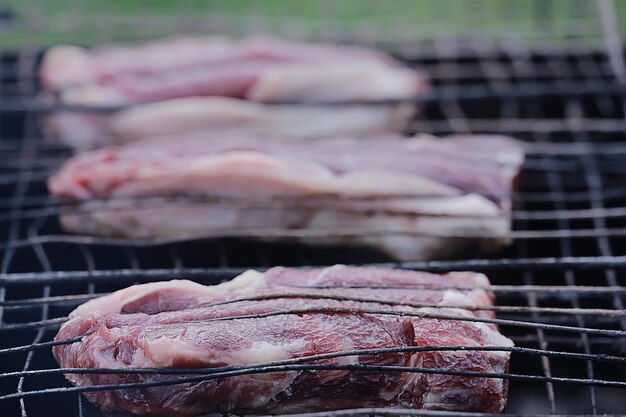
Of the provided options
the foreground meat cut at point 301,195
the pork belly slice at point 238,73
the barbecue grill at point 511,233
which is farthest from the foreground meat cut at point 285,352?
the pork belly slice at point 238,73

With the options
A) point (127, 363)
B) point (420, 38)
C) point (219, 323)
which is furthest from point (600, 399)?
point (420, 38)

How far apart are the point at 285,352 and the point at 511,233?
3.46 feet

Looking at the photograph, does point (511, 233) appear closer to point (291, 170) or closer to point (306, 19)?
point (291, 170)

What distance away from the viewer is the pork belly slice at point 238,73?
3.38 metres

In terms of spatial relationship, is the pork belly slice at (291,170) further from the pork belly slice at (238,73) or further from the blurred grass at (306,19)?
the blurred grass at (306,19)

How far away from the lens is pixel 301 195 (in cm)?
280

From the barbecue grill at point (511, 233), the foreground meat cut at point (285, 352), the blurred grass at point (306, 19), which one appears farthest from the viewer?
the blurred grass at point (306, 19)

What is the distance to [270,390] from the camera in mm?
2012

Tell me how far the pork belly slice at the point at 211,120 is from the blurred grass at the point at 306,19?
1005 mm

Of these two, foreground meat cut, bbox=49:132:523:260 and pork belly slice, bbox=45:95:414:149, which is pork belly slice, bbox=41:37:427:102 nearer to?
pork belly slice, bbox=45:95:414:149

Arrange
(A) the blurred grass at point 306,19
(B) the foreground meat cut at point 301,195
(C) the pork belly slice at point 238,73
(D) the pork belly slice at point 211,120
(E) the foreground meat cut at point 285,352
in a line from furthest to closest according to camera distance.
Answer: (A) the blurred grass at point 306,19 → (C) the pork belly slice at point 238,73 → (D) the pork belly slice at point 211,120 → (B) the foreground meat cut at point 301,195 → (E) the foreground meat cut at point 285,352

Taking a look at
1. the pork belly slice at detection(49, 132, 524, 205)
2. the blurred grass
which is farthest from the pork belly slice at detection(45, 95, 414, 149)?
the blurred grass

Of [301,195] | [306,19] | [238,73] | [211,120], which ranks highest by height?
[306,19]

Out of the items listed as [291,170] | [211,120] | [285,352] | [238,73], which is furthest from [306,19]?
[285,352]
